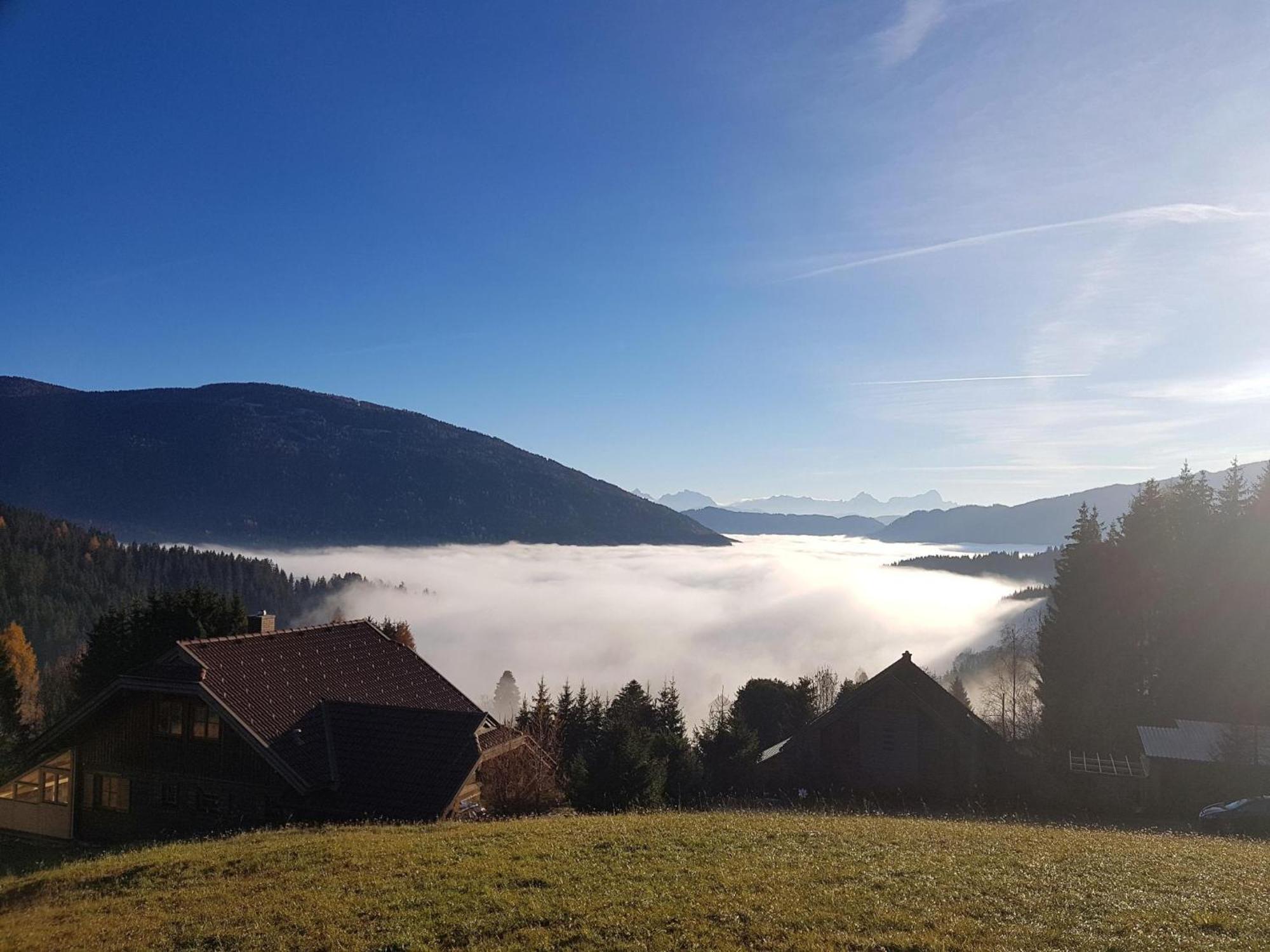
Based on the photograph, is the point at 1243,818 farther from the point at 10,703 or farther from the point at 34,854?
the point at 10,703

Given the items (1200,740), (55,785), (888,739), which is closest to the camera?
(55,785)

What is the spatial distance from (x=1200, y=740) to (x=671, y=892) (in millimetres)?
37935

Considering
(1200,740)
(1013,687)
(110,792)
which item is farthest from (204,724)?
(1013,687)

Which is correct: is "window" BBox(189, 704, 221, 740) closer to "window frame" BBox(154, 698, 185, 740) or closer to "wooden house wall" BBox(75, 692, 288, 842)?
"wooden house wall" BBox(75, 692, 288, 842)

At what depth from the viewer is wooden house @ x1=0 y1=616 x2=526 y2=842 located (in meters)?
24.7

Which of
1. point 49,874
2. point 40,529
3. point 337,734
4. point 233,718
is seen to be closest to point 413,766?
point 337,734

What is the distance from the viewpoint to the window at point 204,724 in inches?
1027

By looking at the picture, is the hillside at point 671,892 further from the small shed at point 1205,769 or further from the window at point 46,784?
the small shed at point 1205,769

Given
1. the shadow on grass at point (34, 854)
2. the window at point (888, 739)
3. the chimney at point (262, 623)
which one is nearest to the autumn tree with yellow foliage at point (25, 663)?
the chimney at point (262, 623)

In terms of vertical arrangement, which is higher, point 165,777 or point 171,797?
point 165,777

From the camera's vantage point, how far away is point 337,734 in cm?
2708

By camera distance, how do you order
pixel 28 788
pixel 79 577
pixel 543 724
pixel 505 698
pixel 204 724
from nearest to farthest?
pixel 204 724 < pixel 28 788 < pixel 543 724 < pixel 79 577 < pixel 505 698

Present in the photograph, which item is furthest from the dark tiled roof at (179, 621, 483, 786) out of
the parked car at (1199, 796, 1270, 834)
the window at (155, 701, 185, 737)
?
the parked car at (1199, 796, 1270, 834)

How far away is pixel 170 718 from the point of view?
1060 inches
